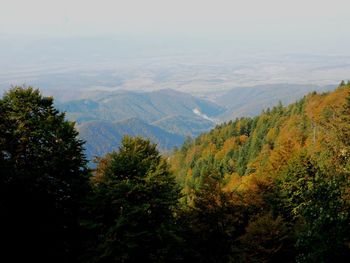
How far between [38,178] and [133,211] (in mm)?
7328

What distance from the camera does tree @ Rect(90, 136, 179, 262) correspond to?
79.7 ft

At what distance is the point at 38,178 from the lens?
1106 inches

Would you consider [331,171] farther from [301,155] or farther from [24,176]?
[24,176]

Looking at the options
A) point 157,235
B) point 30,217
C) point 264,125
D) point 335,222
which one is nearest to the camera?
point 335,222

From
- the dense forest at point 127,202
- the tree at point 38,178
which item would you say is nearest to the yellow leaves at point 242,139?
the dense forest at point 127,202

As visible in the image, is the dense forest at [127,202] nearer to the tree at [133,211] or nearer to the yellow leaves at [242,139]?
the tree at [133,211]

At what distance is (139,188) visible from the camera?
25578mm

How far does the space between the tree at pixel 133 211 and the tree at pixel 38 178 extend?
3.36 m

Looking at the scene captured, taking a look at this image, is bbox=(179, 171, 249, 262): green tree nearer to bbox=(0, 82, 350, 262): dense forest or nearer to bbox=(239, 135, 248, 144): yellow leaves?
bbox=(0, 82, 350, 262): dense forest

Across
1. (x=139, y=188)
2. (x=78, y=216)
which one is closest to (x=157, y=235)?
(x=139, y=188)

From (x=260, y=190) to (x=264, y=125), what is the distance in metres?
84.7

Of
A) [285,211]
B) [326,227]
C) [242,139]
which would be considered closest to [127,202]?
[326,227]

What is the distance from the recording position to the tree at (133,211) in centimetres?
2430

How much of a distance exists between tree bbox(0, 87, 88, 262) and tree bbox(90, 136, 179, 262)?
3.36 meters
